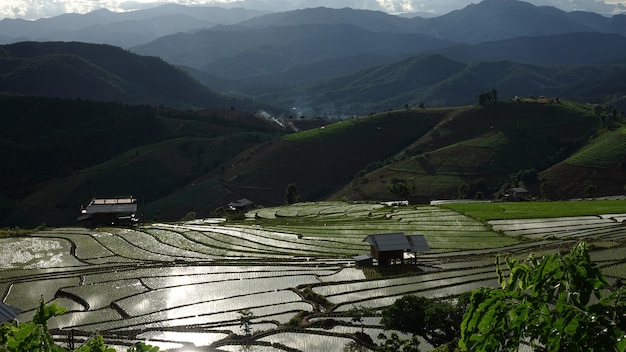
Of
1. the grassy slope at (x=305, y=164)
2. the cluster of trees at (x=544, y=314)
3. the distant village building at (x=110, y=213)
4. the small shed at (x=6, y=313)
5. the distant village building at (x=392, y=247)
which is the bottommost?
the grassy slope at (x=305, y=164)

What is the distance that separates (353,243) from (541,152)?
369ft

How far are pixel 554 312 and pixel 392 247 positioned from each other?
46126 mm

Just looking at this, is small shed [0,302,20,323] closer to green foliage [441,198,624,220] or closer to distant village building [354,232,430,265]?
distant village building [354,232,430,265]

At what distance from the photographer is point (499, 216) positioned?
84812 mm

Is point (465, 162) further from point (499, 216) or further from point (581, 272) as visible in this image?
point (581, 272)

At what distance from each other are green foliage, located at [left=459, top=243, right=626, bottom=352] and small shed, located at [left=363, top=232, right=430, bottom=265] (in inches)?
1776

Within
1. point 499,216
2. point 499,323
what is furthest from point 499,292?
point 499,216

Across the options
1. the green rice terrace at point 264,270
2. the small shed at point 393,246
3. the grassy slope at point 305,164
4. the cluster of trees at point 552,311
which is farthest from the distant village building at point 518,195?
the cluster of trees at point 552,311

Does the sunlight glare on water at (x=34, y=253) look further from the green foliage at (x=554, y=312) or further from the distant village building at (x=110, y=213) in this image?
the green foliage at (x=554, y=312)

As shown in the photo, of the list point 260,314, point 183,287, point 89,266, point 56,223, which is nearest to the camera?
point 260,314

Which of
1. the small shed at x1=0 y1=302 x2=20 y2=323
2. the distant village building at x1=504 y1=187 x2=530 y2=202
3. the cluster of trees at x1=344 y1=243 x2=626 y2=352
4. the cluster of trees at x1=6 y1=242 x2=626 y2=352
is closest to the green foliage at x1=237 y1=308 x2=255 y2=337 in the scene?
the small shed at x1=0 y1=302 x2=20 y2=323

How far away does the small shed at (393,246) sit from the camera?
5544cm

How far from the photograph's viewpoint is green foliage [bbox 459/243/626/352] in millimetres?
9055

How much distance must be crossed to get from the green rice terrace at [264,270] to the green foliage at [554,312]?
969 inches
